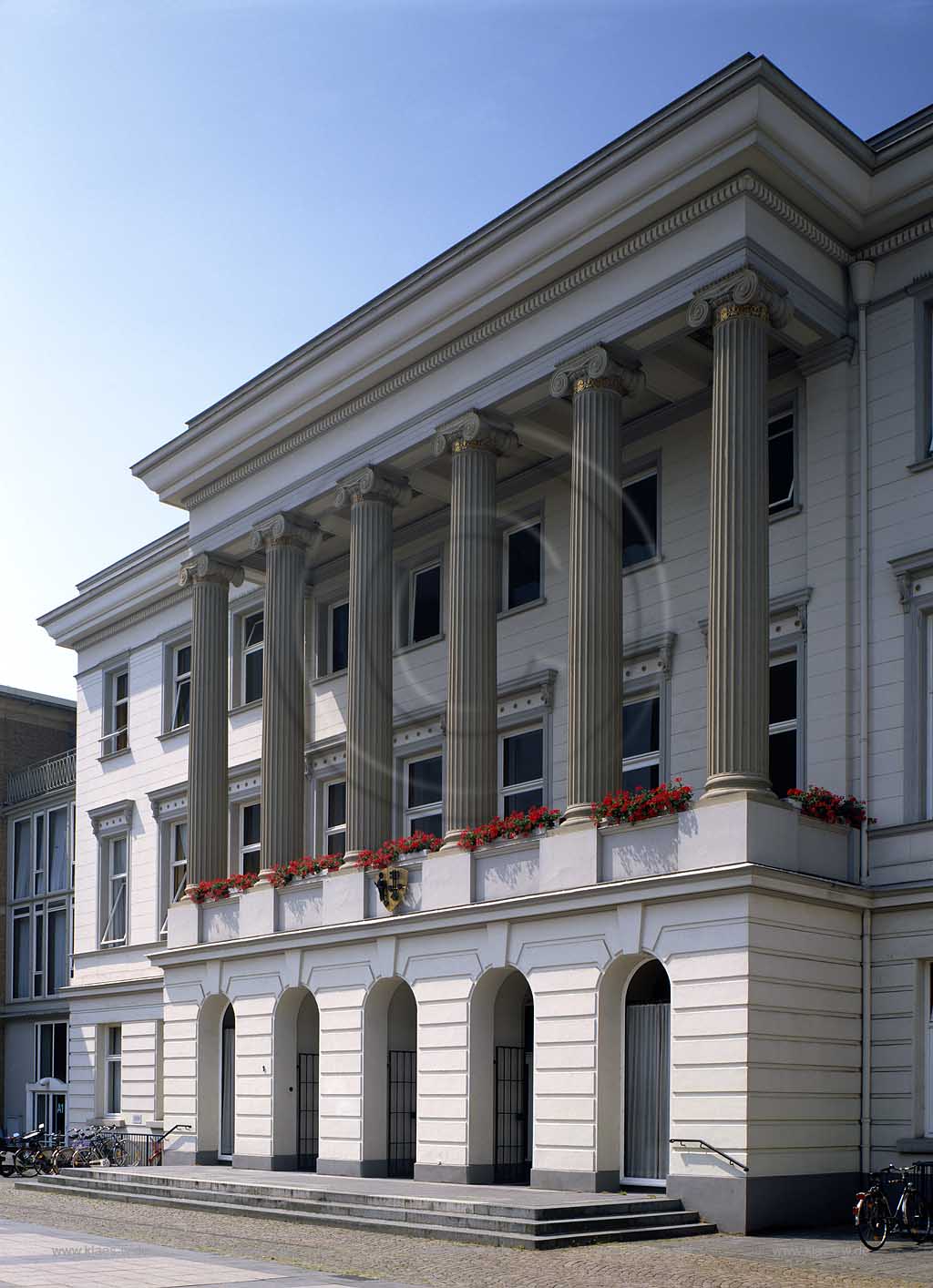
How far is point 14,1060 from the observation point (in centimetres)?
5012

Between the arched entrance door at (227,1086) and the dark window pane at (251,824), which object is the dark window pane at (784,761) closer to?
the arched entrance door at (227,1086)

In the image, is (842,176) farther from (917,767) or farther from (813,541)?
(917,767)

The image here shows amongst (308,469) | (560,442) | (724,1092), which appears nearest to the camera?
(724,1092)

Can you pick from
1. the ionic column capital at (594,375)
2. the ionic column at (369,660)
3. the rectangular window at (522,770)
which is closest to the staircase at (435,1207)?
the ionic column at (369,660)

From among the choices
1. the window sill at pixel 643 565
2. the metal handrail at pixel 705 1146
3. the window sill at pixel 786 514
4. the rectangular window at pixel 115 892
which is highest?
the window sill at pixel 786 514

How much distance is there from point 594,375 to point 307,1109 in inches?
563

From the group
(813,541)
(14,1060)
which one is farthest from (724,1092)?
(14,1060)

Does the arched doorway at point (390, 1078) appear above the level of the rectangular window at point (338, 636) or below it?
below

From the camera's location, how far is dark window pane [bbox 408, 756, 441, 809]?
30672mm

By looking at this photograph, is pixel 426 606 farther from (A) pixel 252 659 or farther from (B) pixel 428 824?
(A) pixel 252 659

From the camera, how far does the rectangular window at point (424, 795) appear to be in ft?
100

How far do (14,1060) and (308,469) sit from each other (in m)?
28.0

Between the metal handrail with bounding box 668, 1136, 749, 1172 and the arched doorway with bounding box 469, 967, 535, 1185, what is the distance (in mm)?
3643

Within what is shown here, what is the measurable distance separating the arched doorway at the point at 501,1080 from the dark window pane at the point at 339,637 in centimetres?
1031
